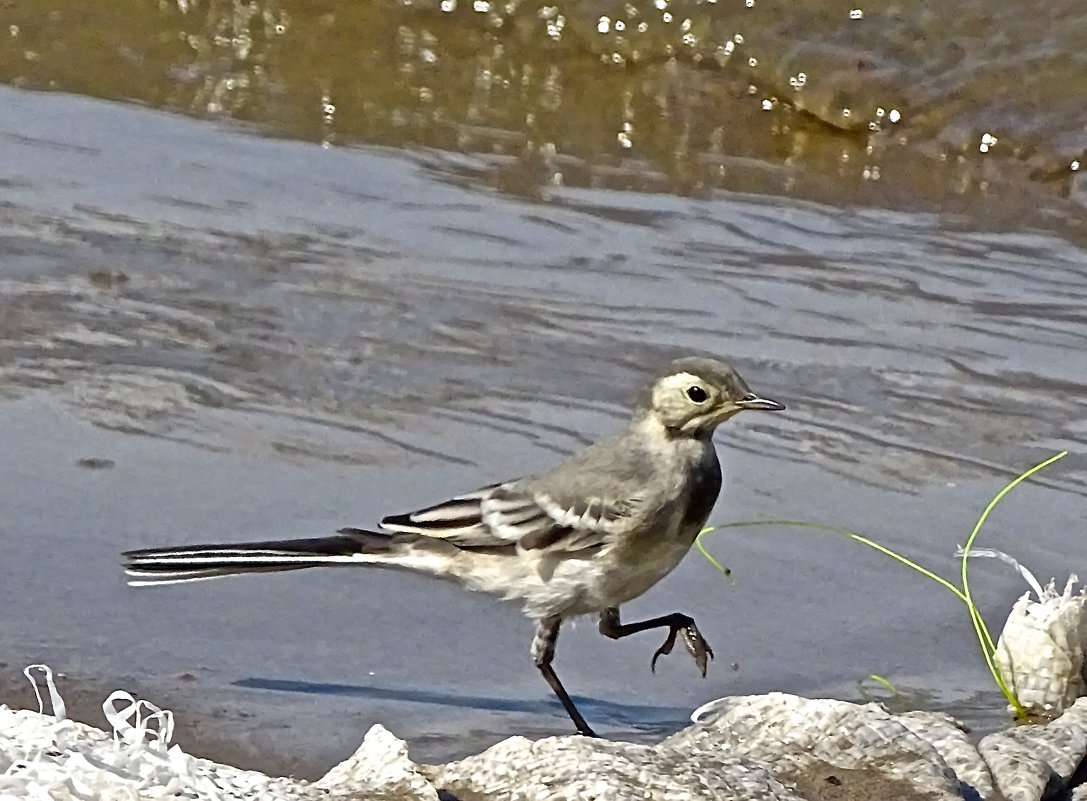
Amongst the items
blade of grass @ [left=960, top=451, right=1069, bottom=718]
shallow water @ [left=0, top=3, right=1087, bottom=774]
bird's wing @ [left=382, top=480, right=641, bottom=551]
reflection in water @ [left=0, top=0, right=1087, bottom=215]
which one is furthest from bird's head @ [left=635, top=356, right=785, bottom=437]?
reflection in water @ [left=0, top=0, right=1087, bottom=215]

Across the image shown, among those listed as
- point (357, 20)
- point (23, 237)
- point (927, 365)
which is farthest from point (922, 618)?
point (357, 20)

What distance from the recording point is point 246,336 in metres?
7.48

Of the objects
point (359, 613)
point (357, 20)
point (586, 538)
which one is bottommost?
point (359, 613)

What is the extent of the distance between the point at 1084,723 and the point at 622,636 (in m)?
1.33

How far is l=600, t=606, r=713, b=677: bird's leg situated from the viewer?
521 centimetres

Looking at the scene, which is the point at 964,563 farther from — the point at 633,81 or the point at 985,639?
the point at 633,81

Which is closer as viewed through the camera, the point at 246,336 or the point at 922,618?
the point at 922,618

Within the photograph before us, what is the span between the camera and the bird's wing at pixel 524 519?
5309 millimetres

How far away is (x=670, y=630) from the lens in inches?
213

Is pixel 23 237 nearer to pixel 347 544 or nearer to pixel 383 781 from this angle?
pixel 347 544

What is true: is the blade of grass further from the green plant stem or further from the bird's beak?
the bird's beak

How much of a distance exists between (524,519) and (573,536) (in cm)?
14

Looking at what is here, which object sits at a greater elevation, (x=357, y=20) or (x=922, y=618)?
(x=357, y=20)

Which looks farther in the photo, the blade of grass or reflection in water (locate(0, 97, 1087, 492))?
reflection in water (locate(0, 97, 1087, 492))
